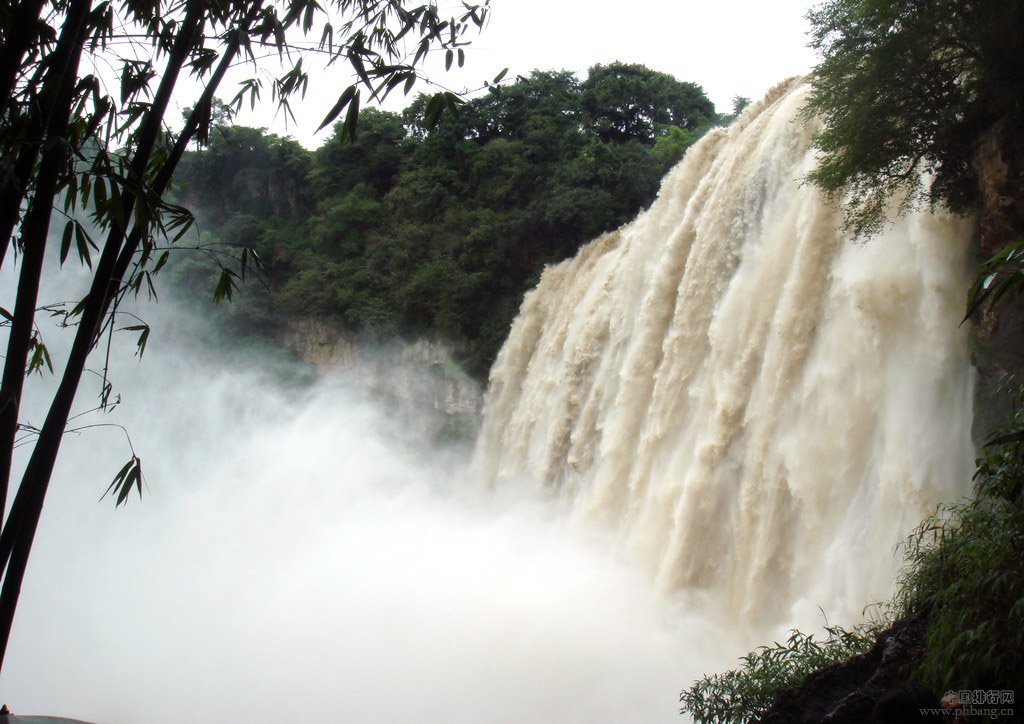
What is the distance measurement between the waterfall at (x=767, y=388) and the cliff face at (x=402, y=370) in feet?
14.7

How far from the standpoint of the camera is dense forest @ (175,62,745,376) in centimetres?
1689

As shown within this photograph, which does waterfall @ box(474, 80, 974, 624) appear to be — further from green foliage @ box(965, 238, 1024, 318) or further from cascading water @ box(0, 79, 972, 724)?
green foliage @ box(965, 238, 1024, 318)

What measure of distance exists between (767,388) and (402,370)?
11.0m

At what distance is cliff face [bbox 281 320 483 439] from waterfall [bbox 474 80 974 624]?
4.47m

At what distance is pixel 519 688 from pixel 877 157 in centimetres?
547

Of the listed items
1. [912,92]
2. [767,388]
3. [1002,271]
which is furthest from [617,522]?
[1002,271]

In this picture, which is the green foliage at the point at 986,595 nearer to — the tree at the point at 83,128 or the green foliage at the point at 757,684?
the green foliage at the point at 757,684

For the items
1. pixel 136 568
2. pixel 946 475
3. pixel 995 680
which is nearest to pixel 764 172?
pixel 946 475

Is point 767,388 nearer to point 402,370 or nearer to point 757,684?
point 757,684

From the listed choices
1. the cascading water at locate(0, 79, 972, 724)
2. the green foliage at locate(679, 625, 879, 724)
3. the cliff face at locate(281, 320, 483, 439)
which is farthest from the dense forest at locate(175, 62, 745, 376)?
the green foliage at locate(679, 625, 879, 724)

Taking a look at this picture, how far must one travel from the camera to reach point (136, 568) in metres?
13.5

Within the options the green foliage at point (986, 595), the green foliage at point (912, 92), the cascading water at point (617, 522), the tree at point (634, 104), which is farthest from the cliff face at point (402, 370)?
the green foliage at point (986, 595)

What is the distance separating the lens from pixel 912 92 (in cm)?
656

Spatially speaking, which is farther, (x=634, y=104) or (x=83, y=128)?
(x=634, y=104)
